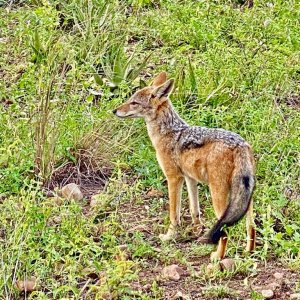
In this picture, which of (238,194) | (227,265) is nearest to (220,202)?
(238,194)

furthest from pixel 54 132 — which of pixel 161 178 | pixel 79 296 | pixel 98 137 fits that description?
pixel 79 296

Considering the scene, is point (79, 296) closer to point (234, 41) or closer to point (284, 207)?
point (284, 207)

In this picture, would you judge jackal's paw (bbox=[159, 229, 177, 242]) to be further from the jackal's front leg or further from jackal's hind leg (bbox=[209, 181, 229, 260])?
jackal's hind leg (bbox=[209, 181, 229, 260])

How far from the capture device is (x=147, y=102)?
6.22 metres

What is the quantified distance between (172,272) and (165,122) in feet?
4.62

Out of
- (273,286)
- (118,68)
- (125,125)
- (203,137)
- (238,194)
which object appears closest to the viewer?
(273,286)

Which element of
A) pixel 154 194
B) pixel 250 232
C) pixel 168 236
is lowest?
pixel 154 194

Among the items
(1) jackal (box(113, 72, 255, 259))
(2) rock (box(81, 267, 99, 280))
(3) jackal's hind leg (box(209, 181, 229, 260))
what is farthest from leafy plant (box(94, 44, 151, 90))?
(2) rock (box(81, 267, 99, 280))

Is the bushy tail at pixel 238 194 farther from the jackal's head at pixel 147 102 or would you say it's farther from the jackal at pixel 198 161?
the jackal's head at pixel 147 102

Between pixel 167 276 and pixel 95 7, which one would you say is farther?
pixel 95 7

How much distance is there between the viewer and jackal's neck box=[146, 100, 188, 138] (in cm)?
614

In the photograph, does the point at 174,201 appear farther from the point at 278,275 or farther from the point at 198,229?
the point at 278,275

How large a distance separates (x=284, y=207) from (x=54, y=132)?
1.83 m

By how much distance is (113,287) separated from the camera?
4.66m
